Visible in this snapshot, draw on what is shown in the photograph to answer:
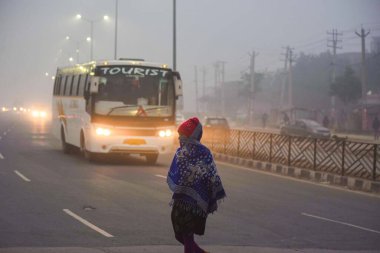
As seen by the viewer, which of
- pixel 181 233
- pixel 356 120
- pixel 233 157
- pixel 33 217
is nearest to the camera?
pixel 181 233

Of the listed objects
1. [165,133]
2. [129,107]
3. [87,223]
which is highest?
[129,107]

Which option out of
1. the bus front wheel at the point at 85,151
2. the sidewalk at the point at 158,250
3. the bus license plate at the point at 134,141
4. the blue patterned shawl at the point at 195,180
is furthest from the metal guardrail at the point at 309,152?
the blue patterned shawl at the point at 195,180

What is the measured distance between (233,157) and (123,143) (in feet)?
19.6

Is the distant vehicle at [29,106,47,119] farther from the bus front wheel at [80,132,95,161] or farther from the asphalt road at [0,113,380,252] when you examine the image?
the asphalt road at [0,113,380,252]

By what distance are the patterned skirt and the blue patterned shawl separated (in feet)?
0.16

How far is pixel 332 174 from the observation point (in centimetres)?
1905

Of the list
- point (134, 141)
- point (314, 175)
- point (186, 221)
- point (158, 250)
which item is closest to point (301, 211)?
point (158, 250)

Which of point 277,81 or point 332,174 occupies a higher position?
point 277,81

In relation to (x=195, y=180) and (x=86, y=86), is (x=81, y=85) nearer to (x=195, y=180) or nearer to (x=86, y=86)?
(x=86, y=86)

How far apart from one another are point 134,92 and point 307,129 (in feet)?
89.3

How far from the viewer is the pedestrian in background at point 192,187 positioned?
6.64 meters

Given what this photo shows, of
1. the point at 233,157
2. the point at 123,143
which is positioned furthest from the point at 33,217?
the point at 233,157

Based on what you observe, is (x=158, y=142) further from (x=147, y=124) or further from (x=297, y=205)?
(x=297, y=205)

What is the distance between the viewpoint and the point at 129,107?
20.4 metres
